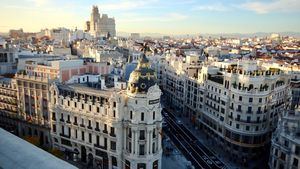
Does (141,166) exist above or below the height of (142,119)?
below

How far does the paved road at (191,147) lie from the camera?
9575cm

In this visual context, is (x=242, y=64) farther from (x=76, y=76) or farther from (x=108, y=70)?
(x=76, y=76)

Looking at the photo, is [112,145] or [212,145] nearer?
[112,145]

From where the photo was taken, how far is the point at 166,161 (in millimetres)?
95562

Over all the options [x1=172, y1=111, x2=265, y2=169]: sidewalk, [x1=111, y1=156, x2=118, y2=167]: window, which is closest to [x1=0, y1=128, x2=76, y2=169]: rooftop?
[x1=111, y1=156, x2=118, y2=167]: window

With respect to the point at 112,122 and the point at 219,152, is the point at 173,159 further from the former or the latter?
the point at 112,122

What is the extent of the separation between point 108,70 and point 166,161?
4338 cm

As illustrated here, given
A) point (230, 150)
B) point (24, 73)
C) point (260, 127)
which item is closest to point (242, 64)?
point (260, 127)

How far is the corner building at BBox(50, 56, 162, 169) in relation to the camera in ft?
259

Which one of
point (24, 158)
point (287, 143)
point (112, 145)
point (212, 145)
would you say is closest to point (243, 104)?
point (287, 143)

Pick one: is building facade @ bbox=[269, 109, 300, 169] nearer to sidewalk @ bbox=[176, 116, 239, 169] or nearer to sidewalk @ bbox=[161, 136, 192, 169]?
sidewalk @ bbox=[176, 116, 239, 169]

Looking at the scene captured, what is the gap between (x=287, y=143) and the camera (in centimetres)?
8025

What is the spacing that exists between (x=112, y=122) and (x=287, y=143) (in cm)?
4686

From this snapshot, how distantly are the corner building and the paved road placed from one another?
1972 centimetres
